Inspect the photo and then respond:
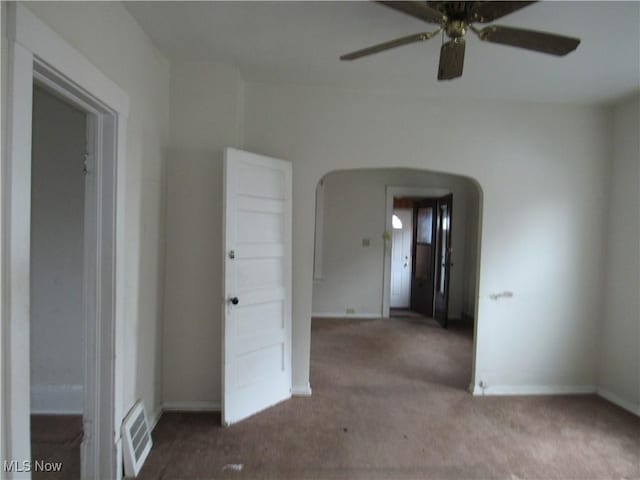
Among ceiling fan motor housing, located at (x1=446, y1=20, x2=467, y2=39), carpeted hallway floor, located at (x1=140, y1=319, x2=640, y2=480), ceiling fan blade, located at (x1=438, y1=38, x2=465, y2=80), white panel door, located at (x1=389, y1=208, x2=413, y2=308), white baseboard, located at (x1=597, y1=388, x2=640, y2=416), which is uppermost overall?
ceiling fan motor housing, located at (x1=446, y1=20, x2=467, y2=39)

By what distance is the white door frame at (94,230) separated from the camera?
120 centimetres

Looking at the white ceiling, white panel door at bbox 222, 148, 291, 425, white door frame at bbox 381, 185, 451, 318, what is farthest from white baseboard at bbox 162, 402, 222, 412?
white door frame at bbox 381, 185, 451, 318

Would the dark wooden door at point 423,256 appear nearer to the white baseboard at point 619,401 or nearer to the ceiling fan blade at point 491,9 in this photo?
the white baseboard at point 619,401

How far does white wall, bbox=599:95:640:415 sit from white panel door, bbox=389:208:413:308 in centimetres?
368

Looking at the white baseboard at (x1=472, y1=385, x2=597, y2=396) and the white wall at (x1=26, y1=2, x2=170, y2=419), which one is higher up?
the white wall at (x1=26, y1=2, x2=170, y2=419)

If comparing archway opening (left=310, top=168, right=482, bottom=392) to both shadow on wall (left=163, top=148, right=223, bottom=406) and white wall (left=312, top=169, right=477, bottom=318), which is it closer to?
white wall (left=312, top=169, right=477, bottom=318)

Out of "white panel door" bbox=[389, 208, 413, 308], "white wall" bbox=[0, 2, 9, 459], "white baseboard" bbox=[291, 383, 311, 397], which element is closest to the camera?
"white wall" bbox=[0, 2, 9, 459]

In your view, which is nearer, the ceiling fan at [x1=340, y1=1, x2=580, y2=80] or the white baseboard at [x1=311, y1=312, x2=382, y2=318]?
the ceiling fan at [x1=340, y1=1, x2=580, y2=80]

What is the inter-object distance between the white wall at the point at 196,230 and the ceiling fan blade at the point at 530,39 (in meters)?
1.86

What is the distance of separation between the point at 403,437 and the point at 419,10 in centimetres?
258

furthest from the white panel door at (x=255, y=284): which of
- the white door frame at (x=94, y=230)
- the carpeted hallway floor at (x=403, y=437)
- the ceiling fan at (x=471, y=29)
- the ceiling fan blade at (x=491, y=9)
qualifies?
the ceiling fan blade at (x=491, y=9)

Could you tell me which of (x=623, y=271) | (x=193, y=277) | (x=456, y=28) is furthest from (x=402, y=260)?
(x=456, y=28)

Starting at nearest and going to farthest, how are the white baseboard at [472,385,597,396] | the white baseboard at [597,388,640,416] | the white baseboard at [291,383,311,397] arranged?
the white baseboard at [597,388,640,416], the white baseboard at [291,383,311,397], the white baseboard at [472,385,597,396]

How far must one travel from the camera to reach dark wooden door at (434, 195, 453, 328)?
211 inches
